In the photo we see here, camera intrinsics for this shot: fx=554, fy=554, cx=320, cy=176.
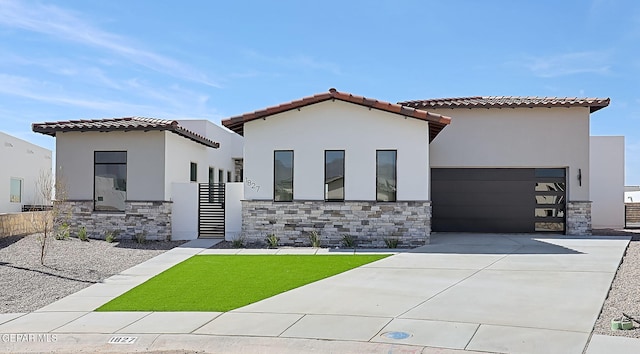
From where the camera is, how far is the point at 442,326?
758 centimetres

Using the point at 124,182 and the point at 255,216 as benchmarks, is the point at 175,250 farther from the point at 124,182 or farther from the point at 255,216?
the point at 124,182

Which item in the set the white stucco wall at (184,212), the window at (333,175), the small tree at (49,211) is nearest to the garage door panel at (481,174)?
the window at (333,175)

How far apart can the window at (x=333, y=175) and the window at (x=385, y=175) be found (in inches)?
44.2

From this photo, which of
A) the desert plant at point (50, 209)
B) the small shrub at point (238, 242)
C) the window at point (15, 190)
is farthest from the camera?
the window at point (15, 190)

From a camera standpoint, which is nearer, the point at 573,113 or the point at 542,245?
the point at 542,245

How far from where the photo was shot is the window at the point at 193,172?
2199 cm

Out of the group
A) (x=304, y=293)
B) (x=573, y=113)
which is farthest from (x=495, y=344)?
(x=573, y=113)

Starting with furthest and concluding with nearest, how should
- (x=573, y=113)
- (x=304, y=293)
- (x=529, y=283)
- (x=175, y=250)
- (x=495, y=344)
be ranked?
(x=573, y=113) < (x=175, y=250) < (x=529, y=283) < (x=304, y=293) < (x=495, y=344)

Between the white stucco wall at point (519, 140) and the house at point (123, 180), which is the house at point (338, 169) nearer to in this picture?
the white stucco wall at point (519, 140)

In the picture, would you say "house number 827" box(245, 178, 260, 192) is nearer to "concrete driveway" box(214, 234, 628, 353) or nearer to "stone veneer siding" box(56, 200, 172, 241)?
"stone veneer siding" box(56, 200, 172, 241)

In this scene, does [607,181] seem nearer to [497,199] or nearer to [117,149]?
[497,199]

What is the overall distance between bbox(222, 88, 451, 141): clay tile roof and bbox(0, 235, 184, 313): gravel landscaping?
471 centimetres

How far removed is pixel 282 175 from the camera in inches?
683

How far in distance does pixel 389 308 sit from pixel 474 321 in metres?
1.40
